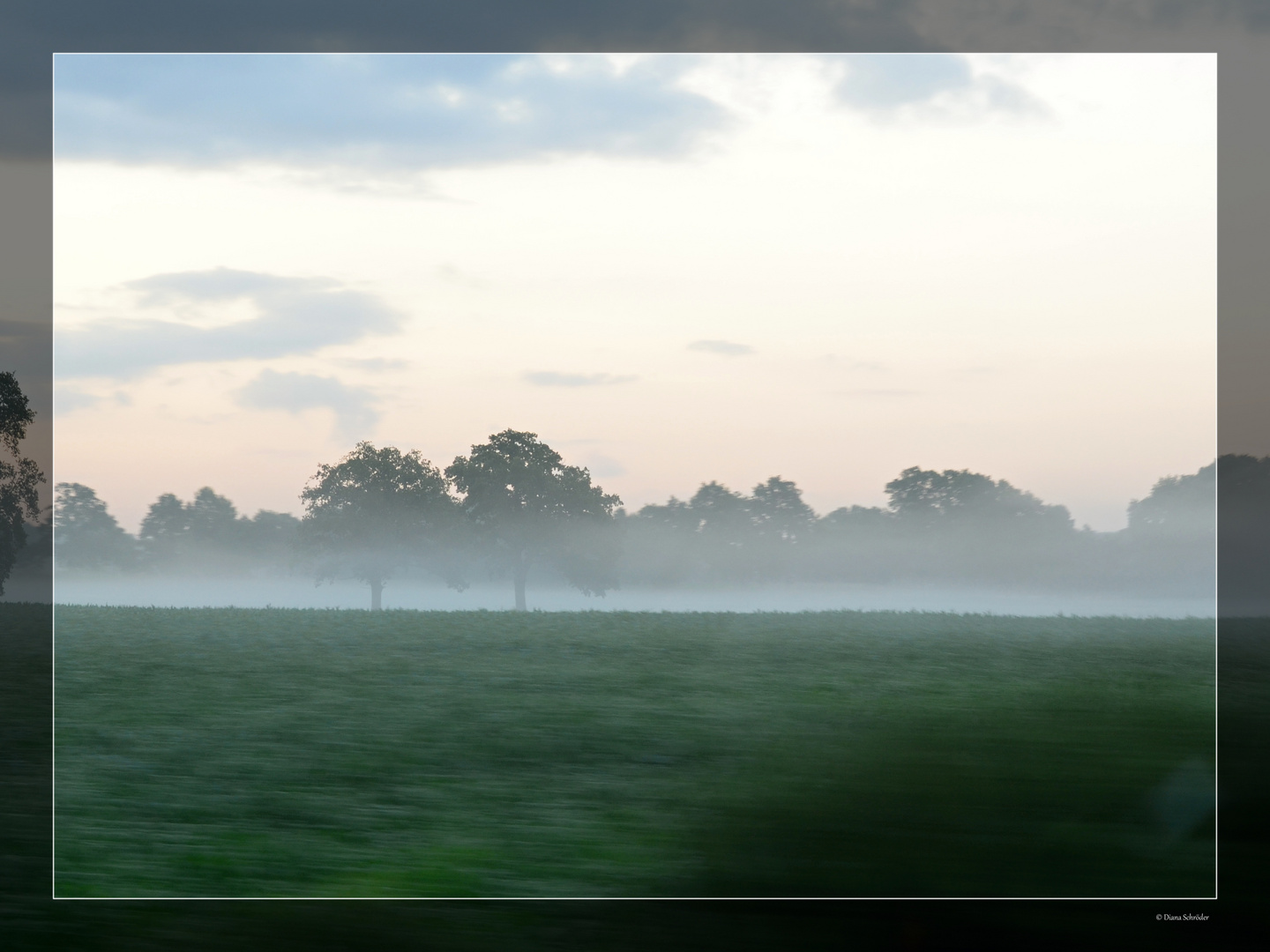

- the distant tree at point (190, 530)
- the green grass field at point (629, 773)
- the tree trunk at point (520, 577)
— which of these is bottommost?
the green grass field at point (629, 773)

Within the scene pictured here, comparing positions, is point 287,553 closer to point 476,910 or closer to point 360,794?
point 360,794

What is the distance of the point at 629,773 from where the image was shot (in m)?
9.23

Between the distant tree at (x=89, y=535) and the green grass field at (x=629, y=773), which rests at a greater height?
the distant tree at (x=89, y=535)

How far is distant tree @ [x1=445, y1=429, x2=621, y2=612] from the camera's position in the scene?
15.1 metres

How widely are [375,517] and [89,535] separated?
728cm

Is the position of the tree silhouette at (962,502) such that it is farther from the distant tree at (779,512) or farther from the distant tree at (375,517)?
the distant tree at (375,517)

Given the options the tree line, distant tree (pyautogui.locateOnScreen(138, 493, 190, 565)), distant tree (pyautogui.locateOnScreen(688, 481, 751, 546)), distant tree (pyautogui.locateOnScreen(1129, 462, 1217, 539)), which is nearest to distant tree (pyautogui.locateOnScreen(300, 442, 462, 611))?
the tree line

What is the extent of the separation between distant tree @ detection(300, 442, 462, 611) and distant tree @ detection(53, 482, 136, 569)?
300 centimetres

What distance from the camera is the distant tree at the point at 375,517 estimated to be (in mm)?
17578

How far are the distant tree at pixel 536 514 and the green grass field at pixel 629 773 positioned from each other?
191cm

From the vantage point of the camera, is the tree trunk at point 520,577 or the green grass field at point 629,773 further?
the tree trunk at point 520,577

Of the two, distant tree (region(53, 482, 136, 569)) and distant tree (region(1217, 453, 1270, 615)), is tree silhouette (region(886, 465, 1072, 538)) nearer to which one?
distant tree (region(1217, 453, 1270, 615))

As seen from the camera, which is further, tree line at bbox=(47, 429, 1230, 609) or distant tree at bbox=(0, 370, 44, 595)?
distant tree at bbox=(0, 370, 44, 595)

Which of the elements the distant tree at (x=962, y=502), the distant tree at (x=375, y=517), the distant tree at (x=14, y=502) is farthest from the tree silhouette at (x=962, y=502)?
the distant tree at (x=14, y=502)
